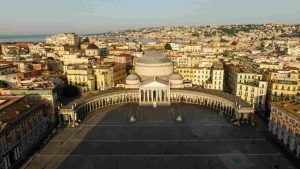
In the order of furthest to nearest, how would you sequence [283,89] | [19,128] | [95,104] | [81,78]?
[81,78], [95,104], [283,89], [19,128]

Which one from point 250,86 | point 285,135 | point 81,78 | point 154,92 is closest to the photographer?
point 285,135

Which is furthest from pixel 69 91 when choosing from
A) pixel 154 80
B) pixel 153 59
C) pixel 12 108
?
pixel 12 108

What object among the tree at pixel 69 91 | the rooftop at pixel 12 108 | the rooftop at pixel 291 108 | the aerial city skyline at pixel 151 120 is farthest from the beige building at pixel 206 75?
the rooftop at pixel 12 108

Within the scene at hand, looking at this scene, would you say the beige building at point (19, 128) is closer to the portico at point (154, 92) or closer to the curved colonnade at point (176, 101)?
the curved colonnade at point (176, 101)

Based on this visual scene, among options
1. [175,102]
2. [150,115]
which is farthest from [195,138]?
[175,102]

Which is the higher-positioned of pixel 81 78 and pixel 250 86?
pixel 81 78

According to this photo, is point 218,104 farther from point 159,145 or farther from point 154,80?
point 159,145

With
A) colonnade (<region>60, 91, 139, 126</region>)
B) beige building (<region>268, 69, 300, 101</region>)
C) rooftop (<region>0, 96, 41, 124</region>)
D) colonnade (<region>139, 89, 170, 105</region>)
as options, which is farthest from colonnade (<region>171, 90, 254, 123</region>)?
rooftop (<region>0, 96, 41, 124</region>)

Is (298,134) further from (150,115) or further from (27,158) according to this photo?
(27,158)
